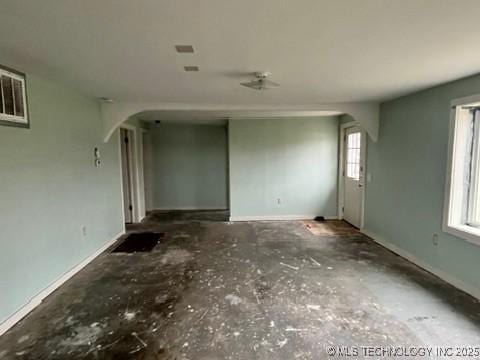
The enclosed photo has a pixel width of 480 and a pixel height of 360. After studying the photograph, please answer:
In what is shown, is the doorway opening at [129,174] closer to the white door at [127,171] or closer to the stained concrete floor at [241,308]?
the white door at [127,171]

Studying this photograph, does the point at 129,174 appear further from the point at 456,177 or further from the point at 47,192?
the point at 456,177

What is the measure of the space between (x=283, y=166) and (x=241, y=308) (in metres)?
3.76

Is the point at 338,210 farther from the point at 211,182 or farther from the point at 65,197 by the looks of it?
the point at 65,197

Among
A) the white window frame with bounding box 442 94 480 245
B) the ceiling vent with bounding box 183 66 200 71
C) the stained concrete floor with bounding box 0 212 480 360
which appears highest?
the ceiling vent with bounding box 183 66 200 71

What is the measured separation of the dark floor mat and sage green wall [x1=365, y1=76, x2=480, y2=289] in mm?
3616

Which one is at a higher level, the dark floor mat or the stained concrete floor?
the dark floor mat

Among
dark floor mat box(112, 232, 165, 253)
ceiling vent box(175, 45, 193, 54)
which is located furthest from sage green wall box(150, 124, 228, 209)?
ceiling vent box(175, 45, 193, 54)

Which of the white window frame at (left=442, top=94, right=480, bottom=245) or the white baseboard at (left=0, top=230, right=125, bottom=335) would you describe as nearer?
the white baseboard at (left=0, top=230, right=125, bottom=335)

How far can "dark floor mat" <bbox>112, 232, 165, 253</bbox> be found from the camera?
164 inches

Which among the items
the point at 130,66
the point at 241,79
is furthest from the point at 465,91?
the point at 130,66

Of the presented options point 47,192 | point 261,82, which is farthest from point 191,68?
point 47,192

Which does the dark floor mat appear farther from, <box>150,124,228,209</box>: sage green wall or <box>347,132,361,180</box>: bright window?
<box>347,132,361,180</box>: bright window

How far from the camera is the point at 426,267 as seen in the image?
130 inches

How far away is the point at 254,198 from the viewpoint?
5922 mm
